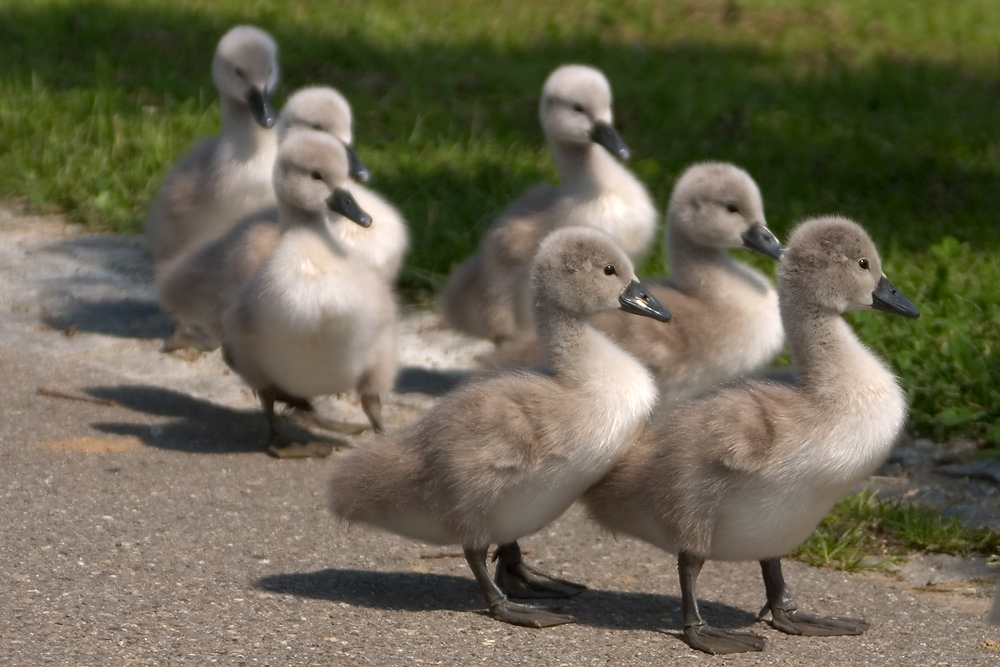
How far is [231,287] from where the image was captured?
20.5 ft

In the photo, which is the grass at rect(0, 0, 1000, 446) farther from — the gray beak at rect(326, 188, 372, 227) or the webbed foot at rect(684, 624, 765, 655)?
the webbed foot at rect(684, 624, 765, 655)

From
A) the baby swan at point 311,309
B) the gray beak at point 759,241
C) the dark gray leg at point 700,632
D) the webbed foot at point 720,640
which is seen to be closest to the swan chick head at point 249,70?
the baby swan at point 311,309

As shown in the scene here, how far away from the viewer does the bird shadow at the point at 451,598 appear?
14.7ft

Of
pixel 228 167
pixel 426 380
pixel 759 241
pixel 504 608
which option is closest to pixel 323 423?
pixel 426 380

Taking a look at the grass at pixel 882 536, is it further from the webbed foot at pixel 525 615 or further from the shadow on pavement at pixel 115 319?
the shadow on pavement at pixel 115 319

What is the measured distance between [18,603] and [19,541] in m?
0.57

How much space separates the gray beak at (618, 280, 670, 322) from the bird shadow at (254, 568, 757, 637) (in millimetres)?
939

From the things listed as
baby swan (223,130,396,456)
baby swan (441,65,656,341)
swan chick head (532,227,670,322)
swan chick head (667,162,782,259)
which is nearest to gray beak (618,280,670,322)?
swan chick head (532,227,670,322)

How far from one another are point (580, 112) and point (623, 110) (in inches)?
154

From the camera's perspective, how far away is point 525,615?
4.32m

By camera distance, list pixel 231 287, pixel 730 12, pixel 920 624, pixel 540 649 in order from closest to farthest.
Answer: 1. pixel 540 649
2. pixel 920 624
3. pixel 231 287
4. pixel 730 12

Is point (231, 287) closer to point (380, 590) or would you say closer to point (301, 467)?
point (301, 467)

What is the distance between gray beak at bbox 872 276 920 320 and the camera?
15.3 feet

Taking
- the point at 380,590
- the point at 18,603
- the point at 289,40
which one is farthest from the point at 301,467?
the point at 289,40
